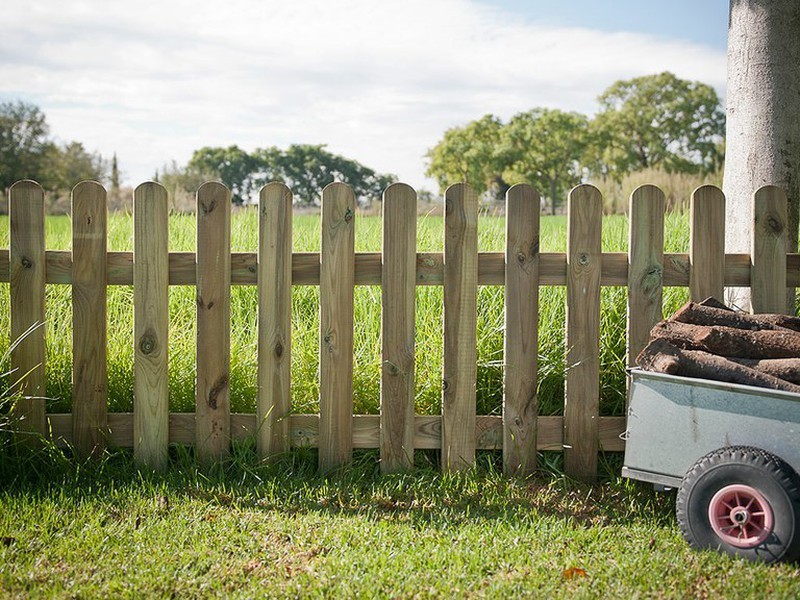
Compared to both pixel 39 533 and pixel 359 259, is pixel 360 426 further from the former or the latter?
pixel 39 533

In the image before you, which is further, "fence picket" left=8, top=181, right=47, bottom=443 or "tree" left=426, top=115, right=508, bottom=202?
"tree" left=426, top=115, right=508, bottom=202

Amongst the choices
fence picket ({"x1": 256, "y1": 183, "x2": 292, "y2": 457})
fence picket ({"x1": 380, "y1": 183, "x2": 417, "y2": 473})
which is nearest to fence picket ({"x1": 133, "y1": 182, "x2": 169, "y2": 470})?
fence picket ({"x1": 256, "y1": 183, "x2": 292, "y2": 457})

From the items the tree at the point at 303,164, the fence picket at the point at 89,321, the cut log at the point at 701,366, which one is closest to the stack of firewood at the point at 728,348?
the cut log at the point at 701,366

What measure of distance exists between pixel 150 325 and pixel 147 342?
9cm

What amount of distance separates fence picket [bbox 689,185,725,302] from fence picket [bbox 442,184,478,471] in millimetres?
1087

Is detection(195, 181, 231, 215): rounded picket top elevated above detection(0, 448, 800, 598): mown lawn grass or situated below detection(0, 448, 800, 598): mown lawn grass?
above

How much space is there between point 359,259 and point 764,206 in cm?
205

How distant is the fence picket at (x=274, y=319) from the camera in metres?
3.77

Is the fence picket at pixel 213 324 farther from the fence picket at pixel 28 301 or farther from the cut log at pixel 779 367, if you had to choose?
the cut log at pixel 779 367

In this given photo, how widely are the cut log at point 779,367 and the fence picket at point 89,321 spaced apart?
2967mm

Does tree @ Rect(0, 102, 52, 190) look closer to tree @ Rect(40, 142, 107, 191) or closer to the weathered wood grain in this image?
tree @ Rect(40, 142, 107, 191)

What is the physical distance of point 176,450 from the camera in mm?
3977

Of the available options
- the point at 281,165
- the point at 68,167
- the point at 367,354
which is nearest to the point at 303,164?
the point at 281,165

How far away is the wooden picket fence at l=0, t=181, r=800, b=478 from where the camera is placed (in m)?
3.76
